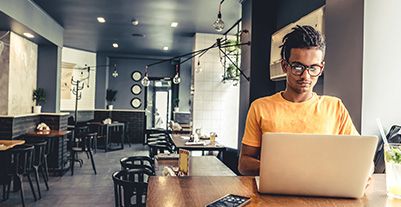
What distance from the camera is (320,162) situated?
45.2 inches

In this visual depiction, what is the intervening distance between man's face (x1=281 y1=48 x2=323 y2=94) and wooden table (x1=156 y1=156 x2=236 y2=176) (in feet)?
4.70

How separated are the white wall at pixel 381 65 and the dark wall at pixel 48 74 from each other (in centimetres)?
673

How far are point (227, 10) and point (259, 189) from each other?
523cm

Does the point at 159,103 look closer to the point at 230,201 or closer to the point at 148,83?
the point at 148,83

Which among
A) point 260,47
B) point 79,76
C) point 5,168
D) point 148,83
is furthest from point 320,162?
point 79,76

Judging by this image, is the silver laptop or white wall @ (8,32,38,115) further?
white wall @ (8,32,38,115)

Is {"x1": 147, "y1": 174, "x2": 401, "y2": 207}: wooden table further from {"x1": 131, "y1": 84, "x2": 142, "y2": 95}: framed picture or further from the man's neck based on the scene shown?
{"x1": 131, "y1": 84, "x2": 142, "y2": 95}: framed picture

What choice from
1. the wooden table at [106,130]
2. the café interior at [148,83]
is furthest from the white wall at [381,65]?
the wooden table at [106,130]

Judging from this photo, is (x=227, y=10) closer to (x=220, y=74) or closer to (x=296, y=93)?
(x=220, y=74)

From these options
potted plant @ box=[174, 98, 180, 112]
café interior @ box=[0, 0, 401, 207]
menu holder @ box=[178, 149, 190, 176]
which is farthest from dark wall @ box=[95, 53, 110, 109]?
menu holder @ box=[178, 149, 190, 176]

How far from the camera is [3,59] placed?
6242 millimetres

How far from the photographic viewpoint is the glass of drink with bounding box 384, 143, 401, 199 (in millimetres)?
1265

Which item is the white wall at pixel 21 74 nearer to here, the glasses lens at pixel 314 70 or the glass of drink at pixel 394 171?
the glasses lens at pixel 314 70

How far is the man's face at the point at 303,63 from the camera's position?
1354 mm
